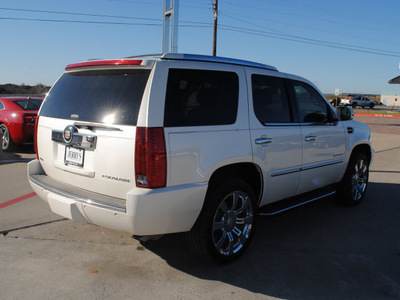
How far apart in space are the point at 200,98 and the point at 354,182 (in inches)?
128

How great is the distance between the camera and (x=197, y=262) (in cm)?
350

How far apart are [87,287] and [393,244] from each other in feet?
10.6

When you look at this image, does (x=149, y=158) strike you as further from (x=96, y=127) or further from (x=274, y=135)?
(x=274, y=135)

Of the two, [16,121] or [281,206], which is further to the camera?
[16,121]

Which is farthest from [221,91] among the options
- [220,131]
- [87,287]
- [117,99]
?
[87,287]

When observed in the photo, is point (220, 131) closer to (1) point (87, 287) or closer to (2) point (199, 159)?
(2) point (199, 159)

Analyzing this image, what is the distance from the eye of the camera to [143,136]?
2.75m

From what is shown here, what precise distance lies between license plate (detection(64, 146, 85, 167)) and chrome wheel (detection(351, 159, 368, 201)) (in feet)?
12.9

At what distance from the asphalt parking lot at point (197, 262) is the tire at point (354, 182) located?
1.22ft

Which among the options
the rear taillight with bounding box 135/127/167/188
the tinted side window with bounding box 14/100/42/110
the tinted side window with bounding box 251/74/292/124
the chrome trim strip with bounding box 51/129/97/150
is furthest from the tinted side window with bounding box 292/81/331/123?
the tinted side window with bounding box 14/100/42/110

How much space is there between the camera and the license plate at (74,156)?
10.2ft

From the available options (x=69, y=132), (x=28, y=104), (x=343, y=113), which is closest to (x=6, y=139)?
(x=28, y=104)

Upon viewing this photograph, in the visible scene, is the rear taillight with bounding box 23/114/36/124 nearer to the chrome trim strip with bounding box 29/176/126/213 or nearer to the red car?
the red car

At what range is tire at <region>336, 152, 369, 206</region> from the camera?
17.2 ft
